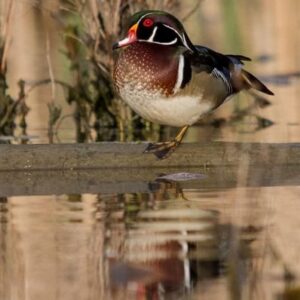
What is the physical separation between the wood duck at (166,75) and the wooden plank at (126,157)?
0.23 ft

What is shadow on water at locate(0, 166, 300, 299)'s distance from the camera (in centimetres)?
450

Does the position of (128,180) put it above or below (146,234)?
above

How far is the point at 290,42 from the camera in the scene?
498 inches

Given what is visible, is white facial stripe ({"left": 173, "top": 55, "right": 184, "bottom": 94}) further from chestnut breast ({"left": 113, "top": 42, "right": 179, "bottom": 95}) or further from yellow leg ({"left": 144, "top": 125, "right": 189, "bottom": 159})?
yellow leg ({"left": 144, "top": 125, "right": 189, "bottom": 159})

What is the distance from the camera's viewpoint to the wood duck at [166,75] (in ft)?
22.3

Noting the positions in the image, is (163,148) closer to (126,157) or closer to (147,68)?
(126,157)

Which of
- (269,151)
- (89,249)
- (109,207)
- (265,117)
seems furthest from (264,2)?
(89,249)

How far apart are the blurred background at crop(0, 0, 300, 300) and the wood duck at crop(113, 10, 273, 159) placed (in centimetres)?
35

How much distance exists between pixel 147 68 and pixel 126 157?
1.64 ft

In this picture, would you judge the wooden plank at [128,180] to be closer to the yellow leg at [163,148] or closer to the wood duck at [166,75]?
the yellow leg at [163,148]

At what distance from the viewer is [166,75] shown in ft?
22.4

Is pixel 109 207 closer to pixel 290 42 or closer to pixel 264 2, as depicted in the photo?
pixel 290 42

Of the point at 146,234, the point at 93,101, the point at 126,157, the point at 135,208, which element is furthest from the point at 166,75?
the point at 93,101

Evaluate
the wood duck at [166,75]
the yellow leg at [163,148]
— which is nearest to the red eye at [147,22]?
the wood duck at [166,75]
